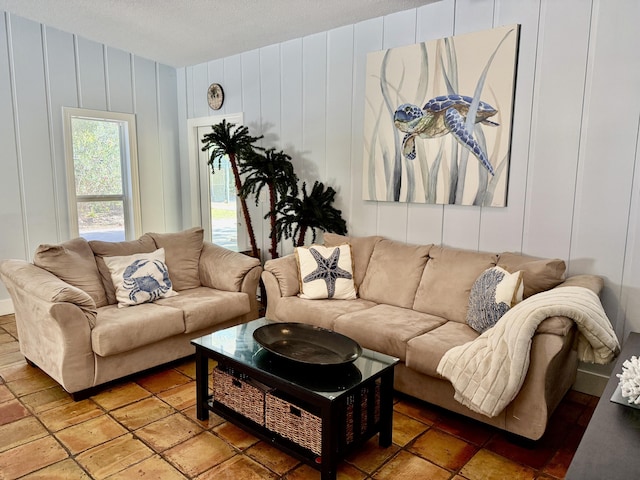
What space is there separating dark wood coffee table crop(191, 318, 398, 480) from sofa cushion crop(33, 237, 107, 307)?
1.17 meters

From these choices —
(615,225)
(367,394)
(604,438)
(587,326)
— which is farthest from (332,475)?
(615,225)

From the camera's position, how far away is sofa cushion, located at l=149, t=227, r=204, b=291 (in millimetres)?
3645

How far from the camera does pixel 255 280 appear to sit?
3637mm

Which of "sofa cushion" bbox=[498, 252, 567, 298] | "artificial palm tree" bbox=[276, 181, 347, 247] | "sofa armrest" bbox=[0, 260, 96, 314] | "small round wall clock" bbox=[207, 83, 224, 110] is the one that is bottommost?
"sofa armrest" bbox=[0, 260, 96, 314]

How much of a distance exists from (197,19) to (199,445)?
3349 millimetres

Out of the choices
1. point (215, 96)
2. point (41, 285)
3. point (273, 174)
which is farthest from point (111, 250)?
point (215, 96)

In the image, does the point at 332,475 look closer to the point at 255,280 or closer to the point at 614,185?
the point at 255,280

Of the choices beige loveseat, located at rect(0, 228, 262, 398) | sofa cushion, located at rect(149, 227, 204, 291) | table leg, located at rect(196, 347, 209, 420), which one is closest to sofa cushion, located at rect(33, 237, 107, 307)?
beige loveseat, located at rect(0, 228, 262, 398)

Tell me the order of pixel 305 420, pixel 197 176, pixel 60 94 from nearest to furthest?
pixel 305 420 < pixel 60 94 < pixel 197 176

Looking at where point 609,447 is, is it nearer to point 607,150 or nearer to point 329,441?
point 329,441

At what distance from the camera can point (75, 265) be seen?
3.08m

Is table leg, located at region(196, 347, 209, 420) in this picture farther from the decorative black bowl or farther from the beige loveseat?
the beige loveseat

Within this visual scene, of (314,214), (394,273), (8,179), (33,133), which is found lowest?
(394,273)

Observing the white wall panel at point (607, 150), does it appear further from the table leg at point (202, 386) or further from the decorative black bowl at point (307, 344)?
the table leg at point (202, 386)
